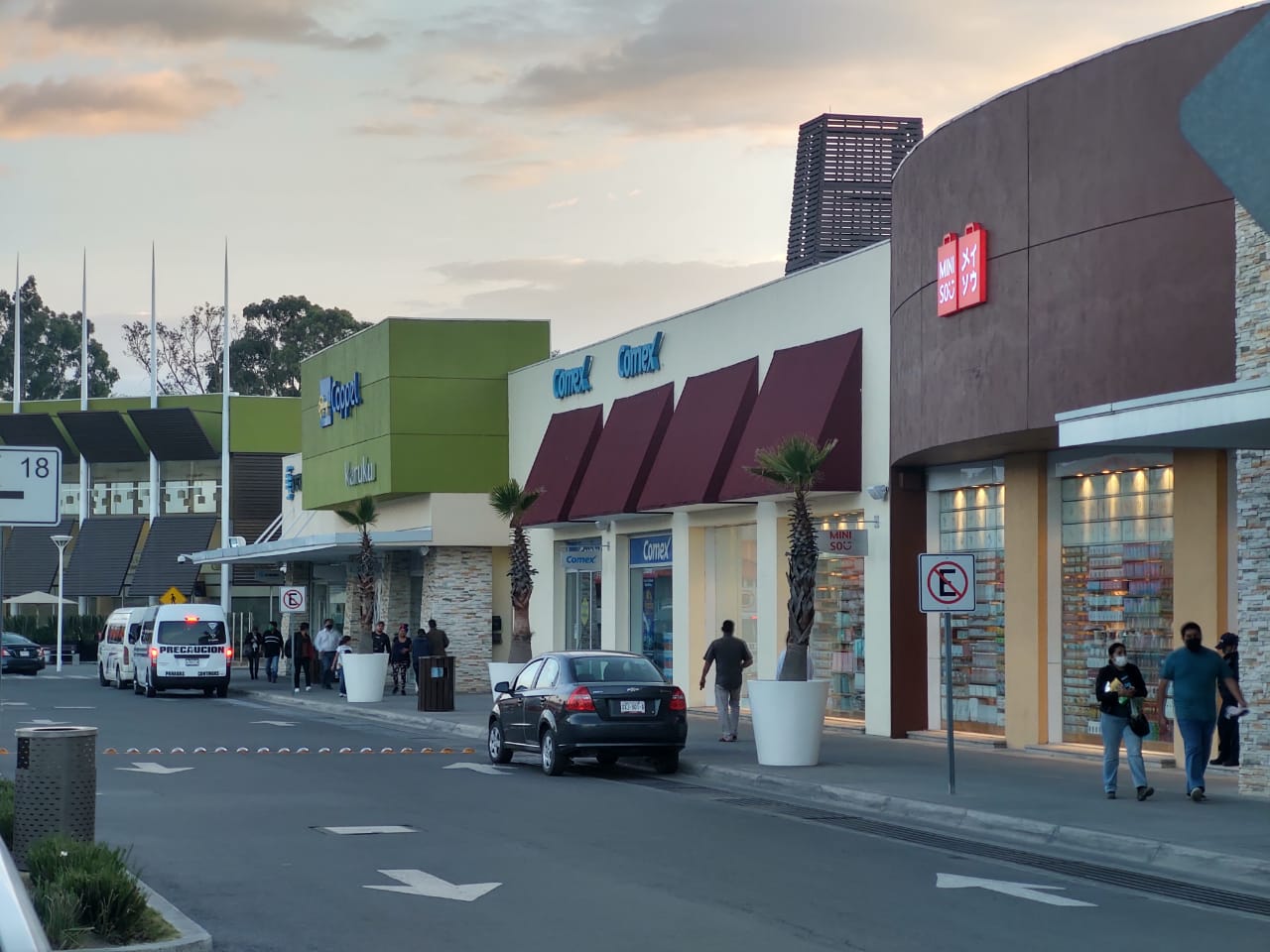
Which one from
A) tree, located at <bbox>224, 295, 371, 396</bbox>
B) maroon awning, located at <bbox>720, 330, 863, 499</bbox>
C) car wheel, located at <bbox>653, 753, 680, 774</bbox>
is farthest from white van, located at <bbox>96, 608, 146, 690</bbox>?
tree, located at <bbox>224, 295, 371, 396</bbox>

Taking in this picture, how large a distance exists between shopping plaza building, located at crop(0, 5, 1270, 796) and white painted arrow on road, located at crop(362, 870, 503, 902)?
22.5ft

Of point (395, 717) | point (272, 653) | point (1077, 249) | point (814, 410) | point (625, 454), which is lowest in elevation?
point (395, 717)

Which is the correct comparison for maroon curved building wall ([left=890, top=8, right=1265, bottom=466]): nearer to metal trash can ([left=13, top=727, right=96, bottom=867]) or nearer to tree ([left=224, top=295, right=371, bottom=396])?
metal trash can ([left=13, top=727, right=96, bottom=867])

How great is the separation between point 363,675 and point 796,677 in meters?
18.1

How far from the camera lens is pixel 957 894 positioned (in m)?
12.0

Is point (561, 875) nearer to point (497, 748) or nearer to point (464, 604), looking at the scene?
point (497, 748)

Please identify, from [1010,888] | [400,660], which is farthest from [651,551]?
[1010,888]

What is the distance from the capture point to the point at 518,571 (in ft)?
118

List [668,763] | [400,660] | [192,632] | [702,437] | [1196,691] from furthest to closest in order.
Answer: [400,660] → [192,632] → [702,437] → [668,763] → [1196,691]

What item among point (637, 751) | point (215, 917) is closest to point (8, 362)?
point (637, 751)

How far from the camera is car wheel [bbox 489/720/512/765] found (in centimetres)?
2288

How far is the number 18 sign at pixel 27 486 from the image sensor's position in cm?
1234

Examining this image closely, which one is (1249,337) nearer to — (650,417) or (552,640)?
(650,417)

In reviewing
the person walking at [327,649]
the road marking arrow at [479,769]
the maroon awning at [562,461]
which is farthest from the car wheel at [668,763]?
the person walking at [327,649]
